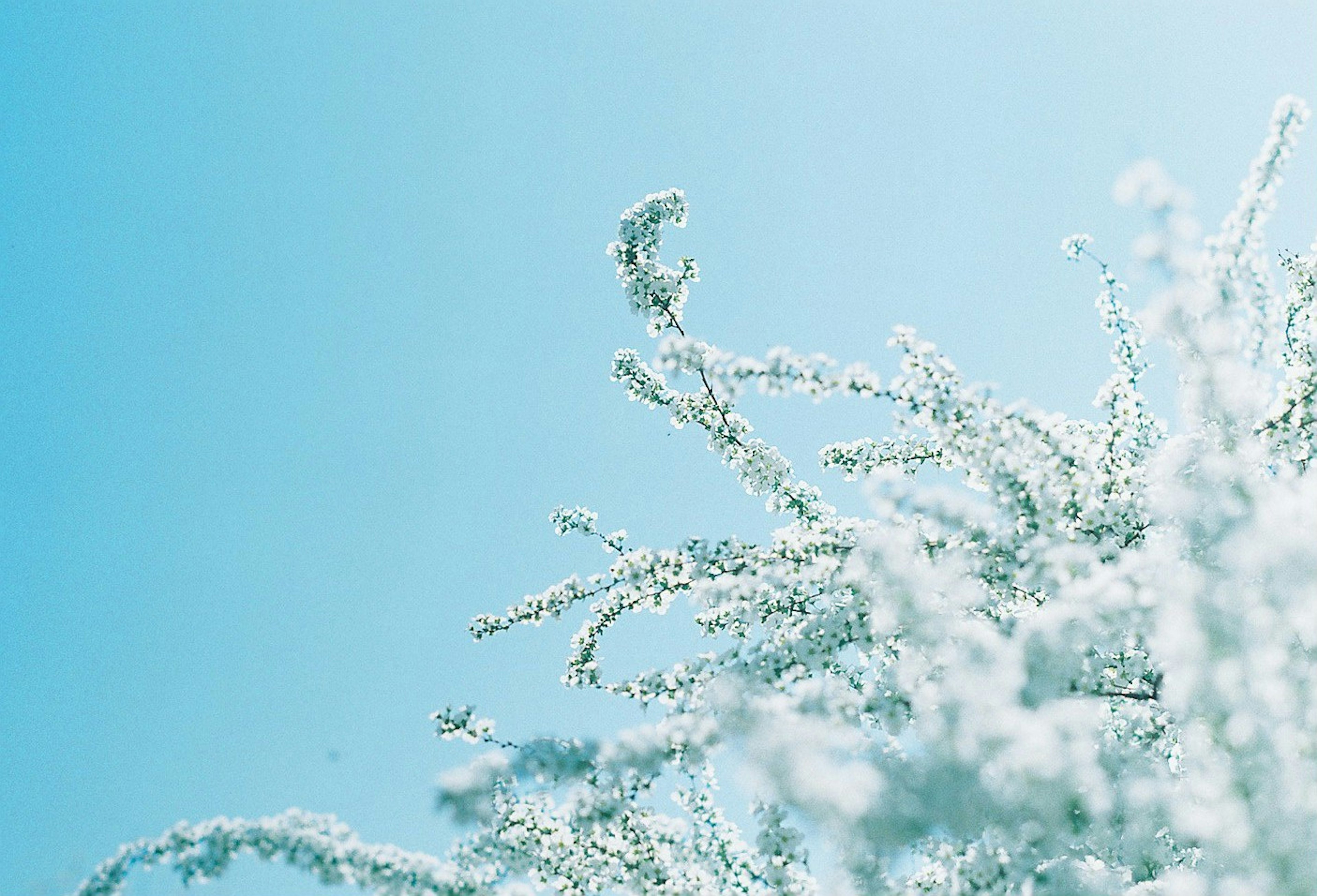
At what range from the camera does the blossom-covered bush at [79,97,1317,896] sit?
3697 millimetres

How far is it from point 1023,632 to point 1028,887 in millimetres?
1251

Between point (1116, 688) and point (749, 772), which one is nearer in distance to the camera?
point (749, 772)

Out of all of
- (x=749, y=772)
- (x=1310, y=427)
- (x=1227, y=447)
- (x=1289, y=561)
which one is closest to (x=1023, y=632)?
(x=1289, y=561)

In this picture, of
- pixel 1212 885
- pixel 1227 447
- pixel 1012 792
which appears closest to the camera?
pixel 1012 792

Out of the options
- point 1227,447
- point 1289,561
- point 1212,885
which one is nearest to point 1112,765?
point 1212,885

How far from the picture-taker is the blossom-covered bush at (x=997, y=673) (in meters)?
3.70

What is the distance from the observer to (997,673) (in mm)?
3746

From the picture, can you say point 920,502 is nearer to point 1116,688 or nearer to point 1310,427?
point 1116,688

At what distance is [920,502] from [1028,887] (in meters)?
2.05

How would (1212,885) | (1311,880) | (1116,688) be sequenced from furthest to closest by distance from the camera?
(1116,688)
(1212,885)
(1311,880)

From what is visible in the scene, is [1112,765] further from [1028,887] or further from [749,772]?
[749,772]

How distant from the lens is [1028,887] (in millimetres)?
4230

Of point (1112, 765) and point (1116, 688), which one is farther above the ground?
point (1116, 688)

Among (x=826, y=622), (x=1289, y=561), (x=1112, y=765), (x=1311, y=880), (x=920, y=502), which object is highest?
(x=920, y=502)
